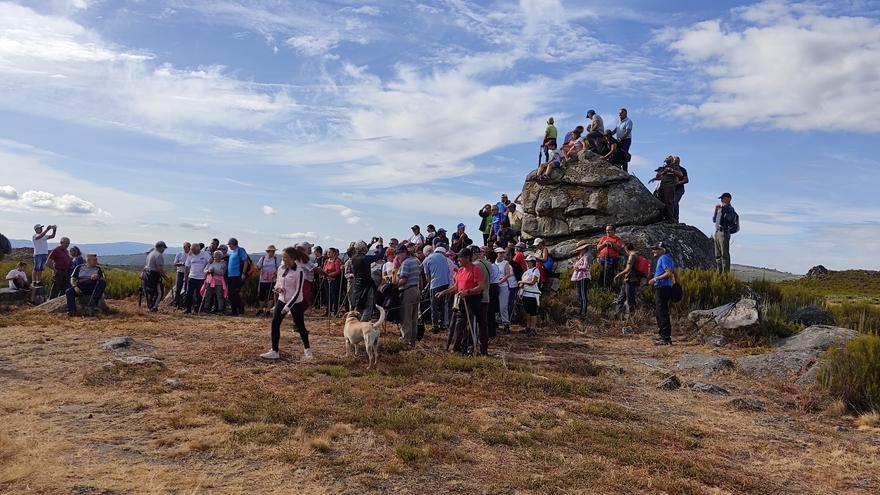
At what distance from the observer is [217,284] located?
50.4 ft

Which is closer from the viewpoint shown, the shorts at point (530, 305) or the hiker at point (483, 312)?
the hiker at point (483, 312)

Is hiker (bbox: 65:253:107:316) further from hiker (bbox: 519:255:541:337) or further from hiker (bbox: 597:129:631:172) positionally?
hiker (bbox: 597:129:631:172)

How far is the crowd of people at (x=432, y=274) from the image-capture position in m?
10.3

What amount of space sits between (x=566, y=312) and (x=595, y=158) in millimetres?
6135

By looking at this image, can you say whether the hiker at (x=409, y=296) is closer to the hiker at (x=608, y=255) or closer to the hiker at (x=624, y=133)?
the hiker at (x=608, y=255)

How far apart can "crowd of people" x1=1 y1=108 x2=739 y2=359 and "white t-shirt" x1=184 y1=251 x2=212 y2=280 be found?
3 cm

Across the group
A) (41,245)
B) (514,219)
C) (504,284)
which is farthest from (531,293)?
(41,245)

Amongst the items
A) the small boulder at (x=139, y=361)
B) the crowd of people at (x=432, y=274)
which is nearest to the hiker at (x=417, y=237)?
the crowd of people at (x=432, y=274)

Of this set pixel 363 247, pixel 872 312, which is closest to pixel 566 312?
pixel 363 247

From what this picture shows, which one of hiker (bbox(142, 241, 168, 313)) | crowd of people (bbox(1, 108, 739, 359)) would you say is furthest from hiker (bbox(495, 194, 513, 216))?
hiker (bbox(142, 241, 168, 313))

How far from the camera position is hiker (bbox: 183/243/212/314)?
15.4 metres

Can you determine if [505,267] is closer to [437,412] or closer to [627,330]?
[627,330]

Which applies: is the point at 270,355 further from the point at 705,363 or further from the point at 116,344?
the point at 705,363

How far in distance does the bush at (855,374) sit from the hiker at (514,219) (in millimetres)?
11662
